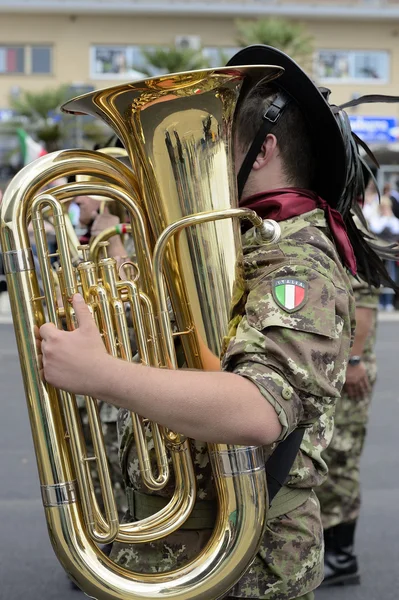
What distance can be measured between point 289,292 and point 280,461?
0.39 m

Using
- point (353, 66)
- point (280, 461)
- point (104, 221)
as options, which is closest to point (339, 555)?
point (104, 221)

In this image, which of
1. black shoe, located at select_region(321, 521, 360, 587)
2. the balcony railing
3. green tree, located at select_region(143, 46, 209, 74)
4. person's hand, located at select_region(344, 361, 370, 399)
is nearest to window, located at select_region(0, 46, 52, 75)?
the balcony railing

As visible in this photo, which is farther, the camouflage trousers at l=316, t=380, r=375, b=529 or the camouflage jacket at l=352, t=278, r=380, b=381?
the camouflage trousers at l=316, t=380, r=375, b=529

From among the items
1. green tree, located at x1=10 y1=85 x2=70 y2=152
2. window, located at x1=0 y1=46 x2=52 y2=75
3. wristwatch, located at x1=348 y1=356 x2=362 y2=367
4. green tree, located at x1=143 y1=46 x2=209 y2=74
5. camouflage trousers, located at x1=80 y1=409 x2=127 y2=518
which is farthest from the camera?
window, located at x1=0 y1=46 x2=52 y2=75

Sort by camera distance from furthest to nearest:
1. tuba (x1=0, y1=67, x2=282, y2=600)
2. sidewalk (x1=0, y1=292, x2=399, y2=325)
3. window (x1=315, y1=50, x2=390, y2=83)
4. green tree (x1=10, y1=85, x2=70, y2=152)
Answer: window (x1=315, y1=50, x2=390, y2=83) → green tree (x1=10, y1=85, x2=70, y2=152) → sidewalk (x1=0, y1=292, x2=399, y2=325) → tuba (x1=0, y1=67, x2=282, y2=600)

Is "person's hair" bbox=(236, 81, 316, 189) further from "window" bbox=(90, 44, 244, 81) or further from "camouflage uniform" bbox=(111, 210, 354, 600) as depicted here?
"window" bbox=(90, 44, 244, 81)

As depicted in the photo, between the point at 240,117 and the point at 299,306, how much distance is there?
19.2 inches

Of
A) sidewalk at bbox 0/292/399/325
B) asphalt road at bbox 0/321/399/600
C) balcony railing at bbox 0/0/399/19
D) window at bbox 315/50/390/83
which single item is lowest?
sidewalk at bbox 0/292/399/325

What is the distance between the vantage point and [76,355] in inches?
69.6

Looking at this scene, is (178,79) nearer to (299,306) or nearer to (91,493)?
(299,306)

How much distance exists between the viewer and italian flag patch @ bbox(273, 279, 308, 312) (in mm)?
1829

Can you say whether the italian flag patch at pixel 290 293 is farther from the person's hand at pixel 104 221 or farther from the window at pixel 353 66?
the window at pixel 353 66

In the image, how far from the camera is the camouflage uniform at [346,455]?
405 cm

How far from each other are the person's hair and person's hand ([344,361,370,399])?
197cm
